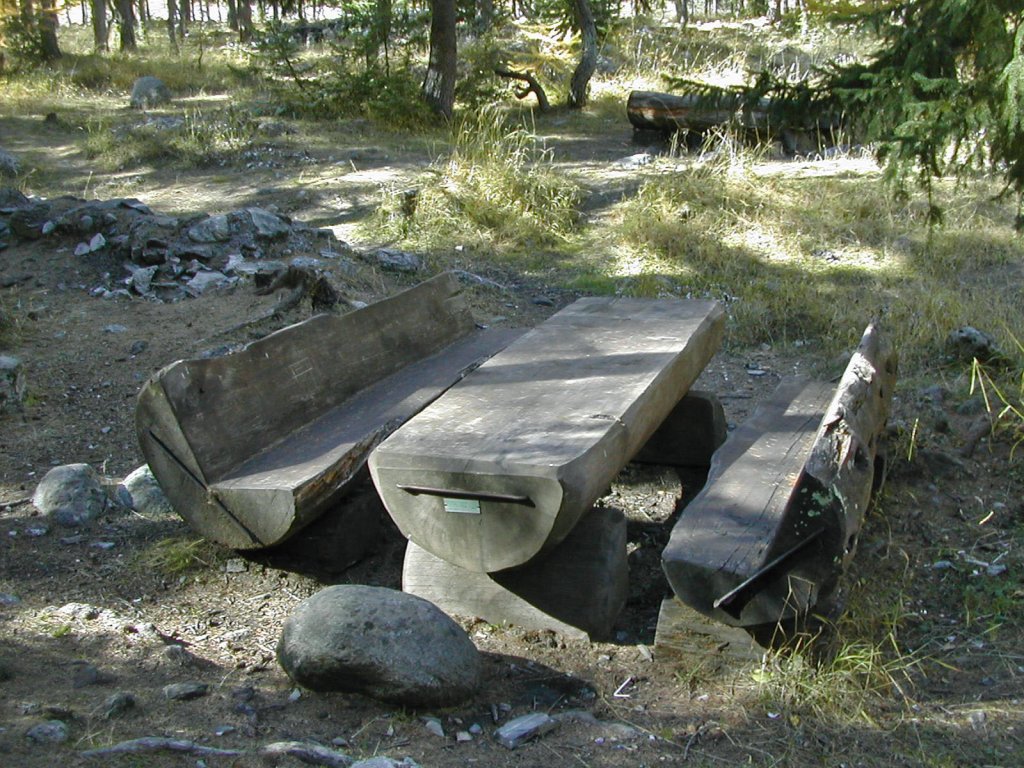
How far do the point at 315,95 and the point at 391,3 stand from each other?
67.7 inches

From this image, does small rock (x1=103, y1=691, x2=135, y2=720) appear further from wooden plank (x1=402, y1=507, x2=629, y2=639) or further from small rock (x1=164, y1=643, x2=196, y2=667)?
wooden plank (x1=402, y1=507, x2=629, y2=639)

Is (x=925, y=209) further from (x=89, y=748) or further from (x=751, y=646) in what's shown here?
(x=89, y=748)

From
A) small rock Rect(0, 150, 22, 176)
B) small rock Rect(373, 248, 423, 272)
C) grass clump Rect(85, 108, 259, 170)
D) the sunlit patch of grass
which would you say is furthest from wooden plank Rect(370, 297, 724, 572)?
small rock Rect(0, 150, 22, 176)

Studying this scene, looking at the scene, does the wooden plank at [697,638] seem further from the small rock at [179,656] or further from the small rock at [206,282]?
the small rock at [206,282]

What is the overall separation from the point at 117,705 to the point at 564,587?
4.64ft

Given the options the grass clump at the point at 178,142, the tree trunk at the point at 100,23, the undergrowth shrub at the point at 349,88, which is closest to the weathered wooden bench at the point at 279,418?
the grass clump at the point at 178,142

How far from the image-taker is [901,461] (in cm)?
450

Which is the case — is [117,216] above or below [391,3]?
below

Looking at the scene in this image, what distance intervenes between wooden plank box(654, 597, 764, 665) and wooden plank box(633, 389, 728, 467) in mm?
1599

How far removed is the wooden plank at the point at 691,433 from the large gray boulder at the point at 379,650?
6.30 feet

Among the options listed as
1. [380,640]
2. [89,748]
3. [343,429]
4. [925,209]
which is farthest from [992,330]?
[89,748]

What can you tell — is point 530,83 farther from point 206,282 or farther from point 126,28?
point 126,28

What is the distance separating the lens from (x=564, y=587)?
136 inches

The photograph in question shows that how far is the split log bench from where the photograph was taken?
118 inches
